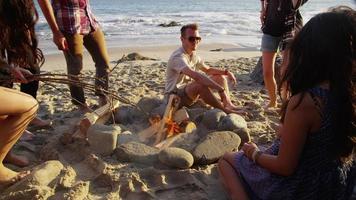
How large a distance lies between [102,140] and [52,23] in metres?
1.22

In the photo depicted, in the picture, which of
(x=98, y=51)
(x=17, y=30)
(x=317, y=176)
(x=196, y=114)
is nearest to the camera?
(x=317, y=176)

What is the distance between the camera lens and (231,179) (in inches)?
102

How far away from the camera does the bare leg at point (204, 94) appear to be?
428 centimetres

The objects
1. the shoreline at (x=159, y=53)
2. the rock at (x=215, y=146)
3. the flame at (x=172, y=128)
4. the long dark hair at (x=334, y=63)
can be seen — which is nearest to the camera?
the long dark hair at (x=334, y=63)

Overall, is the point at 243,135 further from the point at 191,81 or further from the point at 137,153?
the point at 191,81

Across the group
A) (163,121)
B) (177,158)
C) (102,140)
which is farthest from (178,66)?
(177,158)

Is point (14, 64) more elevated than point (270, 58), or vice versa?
point (14, 64)

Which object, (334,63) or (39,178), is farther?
A: (39,178)

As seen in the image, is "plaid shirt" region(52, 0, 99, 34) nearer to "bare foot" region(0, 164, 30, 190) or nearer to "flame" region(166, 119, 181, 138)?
"flame" region(166, 119, 181, 138)

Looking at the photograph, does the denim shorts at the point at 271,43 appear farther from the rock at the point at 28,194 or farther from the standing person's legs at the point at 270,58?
the rock at the point at 28,194

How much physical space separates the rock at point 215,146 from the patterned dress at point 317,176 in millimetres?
749

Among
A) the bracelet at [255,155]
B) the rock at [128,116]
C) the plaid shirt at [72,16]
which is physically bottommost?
the rock at [128,116]

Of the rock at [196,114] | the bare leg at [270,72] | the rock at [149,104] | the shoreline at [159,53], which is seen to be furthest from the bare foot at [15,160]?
the shoreline at [159,53]

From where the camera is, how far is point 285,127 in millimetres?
2254
